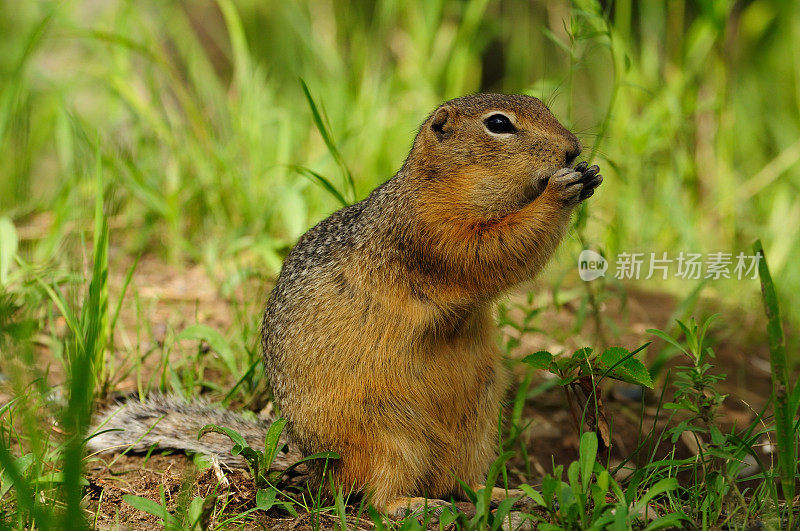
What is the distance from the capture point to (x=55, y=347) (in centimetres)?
394

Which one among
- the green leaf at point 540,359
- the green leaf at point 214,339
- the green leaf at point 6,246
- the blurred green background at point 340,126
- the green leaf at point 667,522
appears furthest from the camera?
the blurred green background at point 340,126

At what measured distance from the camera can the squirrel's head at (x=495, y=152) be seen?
314 cm

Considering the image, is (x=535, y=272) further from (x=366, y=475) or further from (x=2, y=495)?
(x=2, y=495)

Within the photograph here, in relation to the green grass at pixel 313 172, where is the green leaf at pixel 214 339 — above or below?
below

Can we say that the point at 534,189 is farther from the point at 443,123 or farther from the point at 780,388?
the point at 780,388

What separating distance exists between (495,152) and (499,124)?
0.45 ft

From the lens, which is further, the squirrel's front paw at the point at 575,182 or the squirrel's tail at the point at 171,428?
the squirrel's tail at the point at 171,428

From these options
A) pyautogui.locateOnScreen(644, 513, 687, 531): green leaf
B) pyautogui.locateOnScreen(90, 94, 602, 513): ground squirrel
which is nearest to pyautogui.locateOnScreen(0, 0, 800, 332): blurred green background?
pyautogui.locateOnScreen(90, 94, 602, 513): ground squirrel

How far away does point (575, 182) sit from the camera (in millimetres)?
2979

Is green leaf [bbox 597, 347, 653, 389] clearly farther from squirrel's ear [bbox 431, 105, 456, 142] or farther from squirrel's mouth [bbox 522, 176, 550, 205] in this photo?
squirrel's ear [bbox 431, 105, 456, 142]

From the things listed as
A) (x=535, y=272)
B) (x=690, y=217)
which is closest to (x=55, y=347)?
(x=535, y=272)

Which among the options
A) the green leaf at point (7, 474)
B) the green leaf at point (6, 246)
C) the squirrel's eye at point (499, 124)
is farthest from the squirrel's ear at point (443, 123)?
the green leaf at point (6, 246)

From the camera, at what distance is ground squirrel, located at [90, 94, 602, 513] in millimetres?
3051

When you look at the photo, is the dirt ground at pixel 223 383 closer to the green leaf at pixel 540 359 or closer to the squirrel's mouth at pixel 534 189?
the green leaf at pixel 540 359
